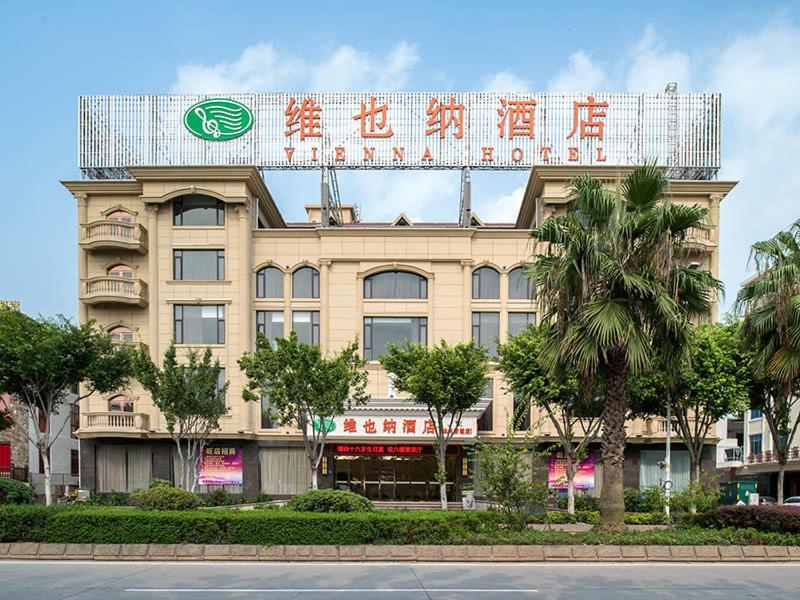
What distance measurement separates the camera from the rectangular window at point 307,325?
34781 mm

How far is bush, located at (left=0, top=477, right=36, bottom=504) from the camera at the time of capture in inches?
760

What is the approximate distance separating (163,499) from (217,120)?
68.6 ft

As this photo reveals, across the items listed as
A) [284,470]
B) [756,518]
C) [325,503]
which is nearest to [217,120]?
[284,470]

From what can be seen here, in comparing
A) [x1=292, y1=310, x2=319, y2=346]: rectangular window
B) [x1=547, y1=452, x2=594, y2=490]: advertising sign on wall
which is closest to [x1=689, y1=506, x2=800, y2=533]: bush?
[x1=547, y1=452, x2=594, y2=490]: advertising sign on wall

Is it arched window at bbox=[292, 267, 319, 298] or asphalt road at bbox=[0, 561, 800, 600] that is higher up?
arched window at bbox=[292, 267, 319, 298]

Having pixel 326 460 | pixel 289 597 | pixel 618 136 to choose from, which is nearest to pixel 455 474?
pixel 326 460

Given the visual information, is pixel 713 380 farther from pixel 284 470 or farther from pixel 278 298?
pixel 278 298

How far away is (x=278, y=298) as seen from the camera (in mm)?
34812

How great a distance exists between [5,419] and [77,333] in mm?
9871

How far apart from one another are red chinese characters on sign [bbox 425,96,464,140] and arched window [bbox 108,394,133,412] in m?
18.6

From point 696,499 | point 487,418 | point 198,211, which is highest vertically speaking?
point 198,211

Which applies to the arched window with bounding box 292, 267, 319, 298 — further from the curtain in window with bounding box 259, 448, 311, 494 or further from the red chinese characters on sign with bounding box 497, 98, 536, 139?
the red chinese characters on sign with bounding box 497, 98, 536, 139

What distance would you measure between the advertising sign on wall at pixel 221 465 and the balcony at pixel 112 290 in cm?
749

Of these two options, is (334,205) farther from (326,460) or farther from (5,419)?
(5,419)
